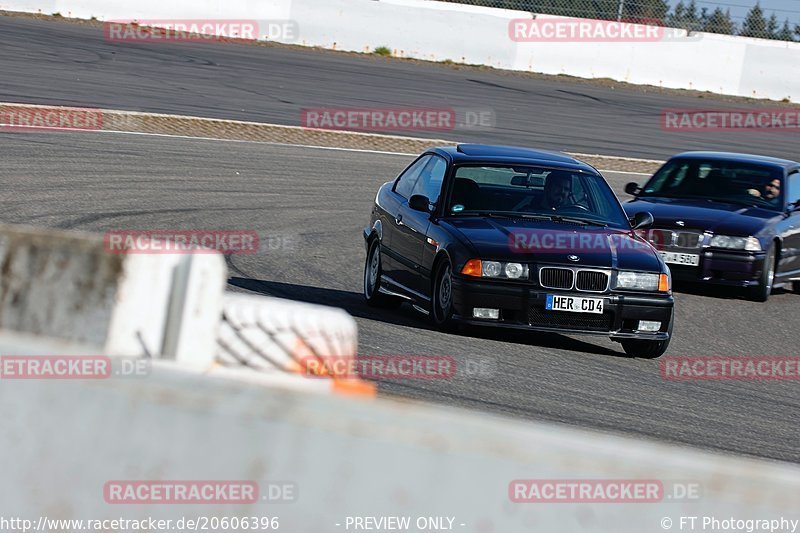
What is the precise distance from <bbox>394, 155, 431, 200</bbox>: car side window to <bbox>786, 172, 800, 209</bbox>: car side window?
436cm

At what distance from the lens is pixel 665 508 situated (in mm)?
2658

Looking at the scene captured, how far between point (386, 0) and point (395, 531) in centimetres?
3267

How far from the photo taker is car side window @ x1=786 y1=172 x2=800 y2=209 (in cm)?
1302

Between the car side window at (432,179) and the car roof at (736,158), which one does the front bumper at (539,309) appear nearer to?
the car side window at (432,179)

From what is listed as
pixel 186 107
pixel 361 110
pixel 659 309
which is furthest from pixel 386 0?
pixel 659 309

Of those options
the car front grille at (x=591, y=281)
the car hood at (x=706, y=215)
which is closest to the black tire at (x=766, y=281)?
the car hood at (x=706, y=215)

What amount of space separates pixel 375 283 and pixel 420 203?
3.01 feet

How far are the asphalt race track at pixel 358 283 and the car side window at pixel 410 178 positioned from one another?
963 millimetres

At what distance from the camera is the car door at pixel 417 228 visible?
9672mm
